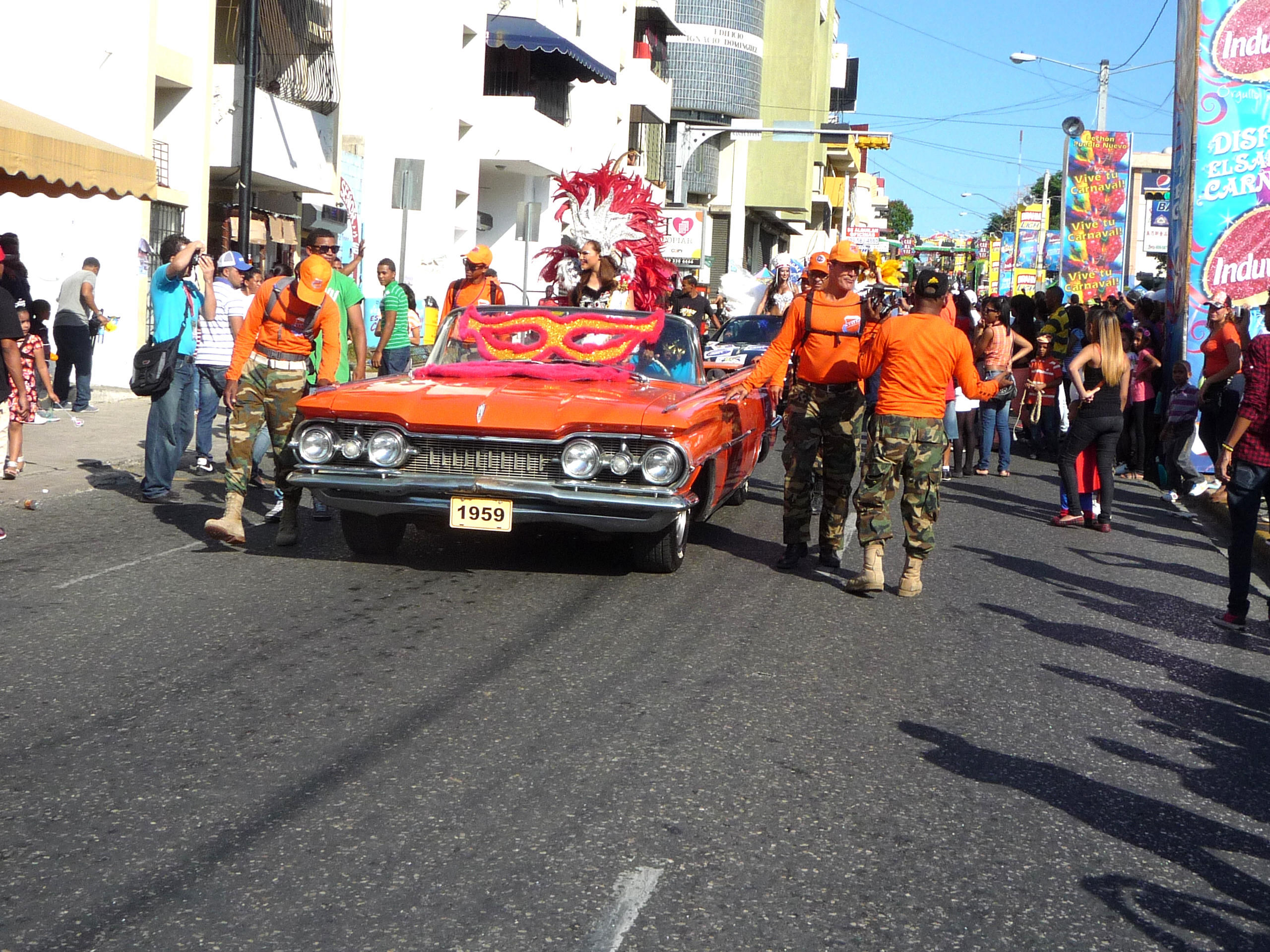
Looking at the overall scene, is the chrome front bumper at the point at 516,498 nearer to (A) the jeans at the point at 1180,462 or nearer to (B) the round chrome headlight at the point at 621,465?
(B) the round chrome headlight at the point at 621,465

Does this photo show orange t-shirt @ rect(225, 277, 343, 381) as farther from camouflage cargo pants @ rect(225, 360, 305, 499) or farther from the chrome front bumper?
the chrome front bumper

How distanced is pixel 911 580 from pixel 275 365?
3.89 m

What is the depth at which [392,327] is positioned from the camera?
15.2 m

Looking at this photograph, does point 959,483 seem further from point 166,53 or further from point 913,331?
point 166,53

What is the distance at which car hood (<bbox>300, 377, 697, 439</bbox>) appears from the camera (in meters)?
7.43

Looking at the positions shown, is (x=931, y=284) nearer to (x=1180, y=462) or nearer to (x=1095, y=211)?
(x=1180, y=462)

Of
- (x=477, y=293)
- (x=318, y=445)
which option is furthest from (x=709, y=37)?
(x=318, y=445)

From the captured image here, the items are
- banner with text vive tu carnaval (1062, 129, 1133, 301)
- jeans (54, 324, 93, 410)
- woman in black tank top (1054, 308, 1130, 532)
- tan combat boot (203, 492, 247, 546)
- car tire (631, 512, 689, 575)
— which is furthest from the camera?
banner with text vive tu carnaval (1062, 129, 1133, 301)

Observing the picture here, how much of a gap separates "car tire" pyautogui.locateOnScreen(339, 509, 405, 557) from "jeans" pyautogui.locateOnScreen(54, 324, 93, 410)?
345 inches

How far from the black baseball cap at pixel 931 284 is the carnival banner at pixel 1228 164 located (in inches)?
330

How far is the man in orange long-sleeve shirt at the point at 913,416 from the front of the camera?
7.98 metres

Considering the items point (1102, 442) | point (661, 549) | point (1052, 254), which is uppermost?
point (1052, 254)

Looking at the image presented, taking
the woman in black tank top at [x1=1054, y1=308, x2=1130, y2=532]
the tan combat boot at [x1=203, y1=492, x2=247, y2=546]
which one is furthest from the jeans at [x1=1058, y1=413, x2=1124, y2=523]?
the tan combat boot at [x1=203, y1=492, x2=247, y2=546]

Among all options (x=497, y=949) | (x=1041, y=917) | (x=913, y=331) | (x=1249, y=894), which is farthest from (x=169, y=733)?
(x=913, y=331)
